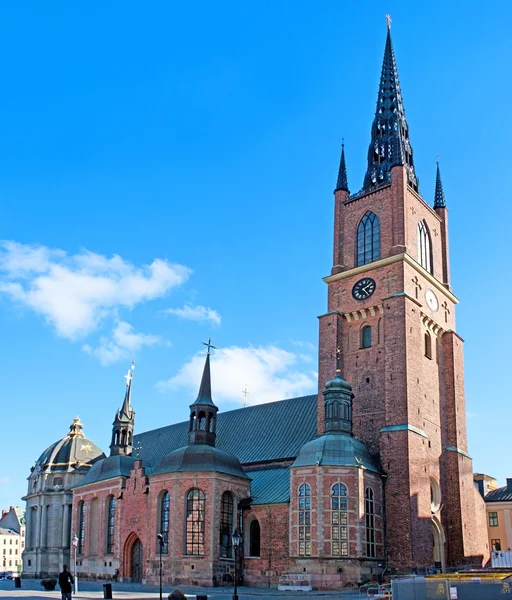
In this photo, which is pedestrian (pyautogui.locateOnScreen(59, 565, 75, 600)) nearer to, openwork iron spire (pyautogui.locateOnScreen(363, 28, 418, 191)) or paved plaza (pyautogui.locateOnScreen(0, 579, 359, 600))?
paved plaza (pyautogui.locateOnScreen(0, 579, 359, 600))

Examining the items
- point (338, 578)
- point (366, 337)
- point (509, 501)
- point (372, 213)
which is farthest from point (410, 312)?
point (509, 501)

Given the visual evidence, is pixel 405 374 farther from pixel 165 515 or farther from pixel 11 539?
pixel 11 539

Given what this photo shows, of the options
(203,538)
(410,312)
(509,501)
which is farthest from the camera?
(509,501)

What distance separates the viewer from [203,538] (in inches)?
1954

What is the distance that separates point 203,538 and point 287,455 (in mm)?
11079

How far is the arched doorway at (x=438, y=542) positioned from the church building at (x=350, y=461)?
115mm

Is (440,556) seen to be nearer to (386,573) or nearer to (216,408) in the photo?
(386,573)

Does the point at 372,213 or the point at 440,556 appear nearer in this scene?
the point at 440,556

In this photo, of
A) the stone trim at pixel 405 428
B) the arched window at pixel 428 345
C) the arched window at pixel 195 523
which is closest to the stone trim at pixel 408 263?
the arched window at pixel 428 345

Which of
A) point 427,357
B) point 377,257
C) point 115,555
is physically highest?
point 377,257

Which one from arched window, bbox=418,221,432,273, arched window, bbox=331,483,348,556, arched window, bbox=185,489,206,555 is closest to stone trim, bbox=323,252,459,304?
arched window, bbox=418,221,432,273

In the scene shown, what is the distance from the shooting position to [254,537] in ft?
172

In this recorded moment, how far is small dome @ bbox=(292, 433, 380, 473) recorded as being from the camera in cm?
4716

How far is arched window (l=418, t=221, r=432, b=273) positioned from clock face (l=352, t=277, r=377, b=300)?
5030mm
